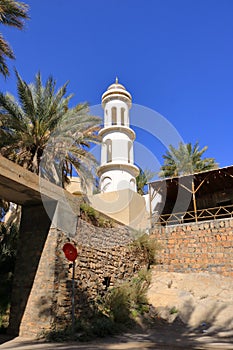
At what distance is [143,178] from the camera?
26906 millimetres

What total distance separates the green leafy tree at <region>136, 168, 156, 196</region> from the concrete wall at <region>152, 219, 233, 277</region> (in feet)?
38.6

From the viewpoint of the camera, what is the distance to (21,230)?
8.66m

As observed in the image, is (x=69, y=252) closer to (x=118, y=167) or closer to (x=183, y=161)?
(x=118, y=167)

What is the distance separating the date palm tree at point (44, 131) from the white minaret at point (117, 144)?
661cm

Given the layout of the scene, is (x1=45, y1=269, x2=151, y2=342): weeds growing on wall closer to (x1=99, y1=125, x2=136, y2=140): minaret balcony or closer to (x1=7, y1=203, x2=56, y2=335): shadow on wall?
(x1=7, y1=203, x2=56, y2=335): shadow on wall

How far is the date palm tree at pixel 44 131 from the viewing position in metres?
12.2

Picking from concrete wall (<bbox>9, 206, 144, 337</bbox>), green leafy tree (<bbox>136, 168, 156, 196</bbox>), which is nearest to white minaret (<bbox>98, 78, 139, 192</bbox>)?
green leafy tree (<bbox>136, 168, 156, 196</bbox>)

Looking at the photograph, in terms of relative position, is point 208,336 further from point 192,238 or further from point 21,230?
point 192,238

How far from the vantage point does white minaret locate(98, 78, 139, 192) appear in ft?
68.4

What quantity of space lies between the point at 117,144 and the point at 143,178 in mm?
6344

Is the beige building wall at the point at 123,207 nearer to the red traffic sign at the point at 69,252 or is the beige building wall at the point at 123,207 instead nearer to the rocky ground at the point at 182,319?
the rocky ground at the point at 182,319

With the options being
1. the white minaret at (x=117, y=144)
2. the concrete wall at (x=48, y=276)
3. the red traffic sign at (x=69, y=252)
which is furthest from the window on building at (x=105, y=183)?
the red traffic sign at (x=69, y=252)

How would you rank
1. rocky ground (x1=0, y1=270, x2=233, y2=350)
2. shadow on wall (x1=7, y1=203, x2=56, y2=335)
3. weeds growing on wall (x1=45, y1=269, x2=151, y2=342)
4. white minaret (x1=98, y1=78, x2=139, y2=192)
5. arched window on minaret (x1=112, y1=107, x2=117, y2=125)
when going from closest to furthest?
rocky ground (x1=0, y1=270, x2=233, y2=350), weeds growing on wall (x1=45, y1=269, x2=151, y2=342), shadow on wall (x1=7, y1=203, x2=56, y2=335), white minaret (x1=98, y1=78, x2=139, y2=192), arched window on minaret (x1=112, y1=107, x2=117, y2=125)

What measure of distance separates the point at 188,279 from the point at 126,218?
4.90 meters
